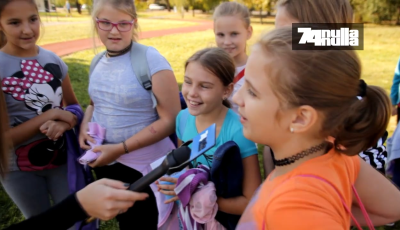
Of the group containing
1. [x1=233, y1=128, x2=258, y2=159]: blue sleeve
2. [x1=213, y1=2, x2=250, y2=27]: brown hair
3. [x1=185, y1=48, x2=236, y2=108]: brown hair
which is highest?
[x1=213, y1=2, x2=250, y2=27]: brown hair

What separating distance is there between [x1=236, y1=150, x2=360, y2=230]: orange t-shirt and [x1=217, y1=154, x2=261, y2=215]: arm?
351 millimetres

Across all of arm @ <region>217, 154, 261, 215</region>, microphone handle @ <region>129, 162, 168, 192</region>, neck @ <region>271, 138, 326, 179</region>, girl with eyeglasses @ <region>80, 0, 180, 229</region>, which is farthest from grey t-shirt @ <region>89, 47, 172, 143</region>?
neck @ <region>271, 138, 326, 179</region>

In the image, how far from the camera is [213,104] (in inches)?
68.7

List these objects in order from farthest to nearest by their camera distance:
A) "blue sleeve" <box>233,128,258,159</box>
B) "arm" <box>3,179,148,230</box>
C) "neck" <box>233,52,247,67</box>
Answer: "neck" <box>233,52,247,67</box> < "blue sleeve" <box>233,128,258,159</box> < "arm" <box>3,179,148,230</box>

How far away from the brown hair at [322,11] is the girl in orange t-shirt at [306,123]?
2.13 ft

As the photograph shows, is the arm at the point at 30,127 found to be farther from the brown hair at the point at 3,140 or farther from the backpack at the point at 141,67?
the backpack at the point at 141,67

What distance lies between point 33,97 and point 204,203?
1.29 meters

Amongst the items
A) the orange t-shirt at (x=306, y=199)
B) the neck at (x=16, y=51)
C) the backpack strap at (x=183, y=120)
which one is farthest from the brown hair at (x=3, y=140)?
the orange t-shirt at (x=306, y=199)

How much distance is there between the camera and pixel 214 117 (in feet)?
5.76

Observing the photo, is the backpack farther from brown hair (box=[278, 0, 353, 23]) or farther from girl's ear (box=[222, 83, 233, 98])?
brown hair (box=[278, 0, 353, 23])

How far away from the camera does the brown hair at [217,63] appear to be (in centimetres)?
175

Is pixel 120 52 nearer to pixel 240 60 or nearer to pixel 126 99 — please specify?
pixel 126 99

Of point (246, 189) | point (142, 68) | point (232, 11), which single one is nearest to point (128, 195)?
point (246, 189)

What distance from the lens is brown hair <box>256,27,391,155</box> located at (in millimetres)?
1053
